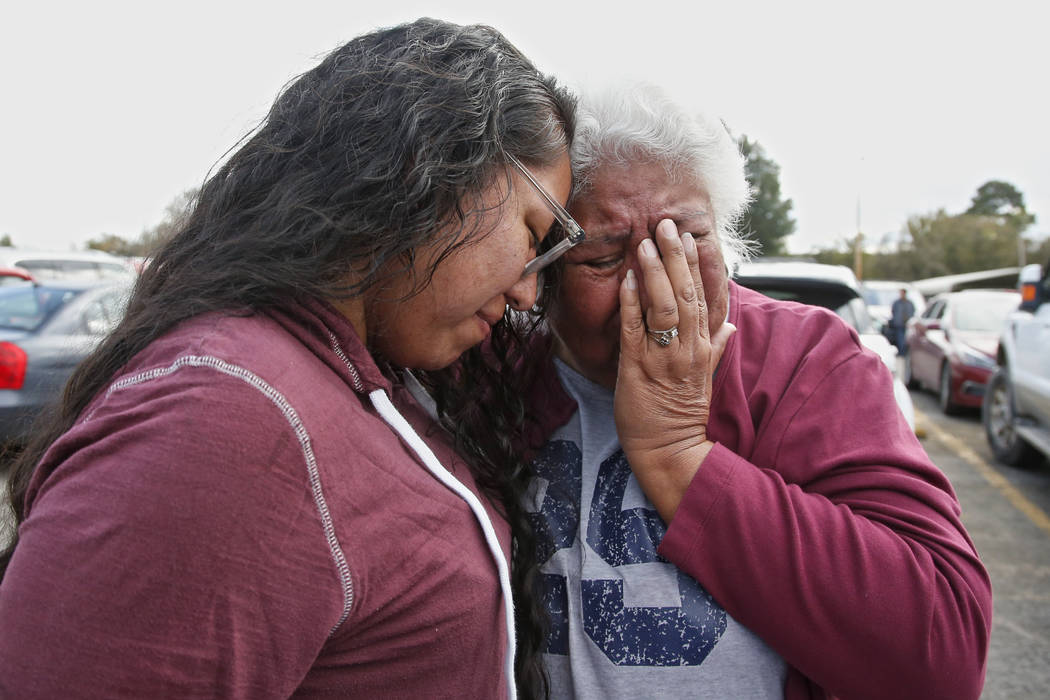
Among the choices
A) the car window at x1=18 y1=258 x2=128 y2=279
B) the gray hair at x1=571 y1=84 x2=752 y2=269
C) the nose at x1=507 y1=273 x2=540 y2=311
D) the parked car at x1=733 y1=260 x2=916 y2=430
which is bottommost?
the car window at x1=18 y1=258 x2=128 y2=279

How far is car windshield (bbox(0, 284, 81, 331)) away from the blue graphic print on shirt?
18.5ft

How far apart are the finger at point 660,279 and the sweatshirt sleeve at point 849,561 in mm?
275

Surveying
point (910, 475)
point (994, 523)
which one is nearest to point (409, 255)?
point (910, 475)

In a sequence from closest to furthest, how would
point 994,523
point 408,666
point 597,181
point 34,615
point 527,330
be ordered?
point 34,615 < point 408,666 < point 597,181 < point 527,330 < point 994,523

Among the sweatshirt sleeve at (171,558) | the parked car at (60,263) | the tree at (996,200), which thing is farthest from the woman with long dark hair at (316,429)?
the tree at (996,200)

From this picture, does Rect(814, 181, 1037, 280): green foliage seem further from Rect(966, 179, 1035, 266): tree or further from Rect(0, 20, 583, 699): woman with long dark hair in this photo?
Rect(0, 20, 583, 699): woman with long dark hair

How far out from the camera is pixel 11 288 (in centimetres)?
625

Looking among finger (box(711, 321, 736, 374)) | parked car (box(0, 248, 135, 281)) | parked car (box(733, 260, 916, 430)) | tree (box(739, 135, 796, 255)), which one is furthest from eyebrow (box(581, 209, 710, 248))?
tree (box(739, 135, 796, 255))

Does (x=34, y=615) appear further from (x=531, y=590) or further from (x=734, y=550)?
(x=734, y=550)

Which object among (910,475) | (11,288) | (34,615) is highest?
(34,615)

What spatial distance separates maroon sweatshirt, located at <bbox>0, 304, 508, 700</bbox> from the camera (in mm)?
763

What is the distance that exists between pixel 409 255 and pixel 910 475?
1009 mm

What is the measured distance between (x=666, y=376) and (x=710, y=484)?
→ 0.76 ft

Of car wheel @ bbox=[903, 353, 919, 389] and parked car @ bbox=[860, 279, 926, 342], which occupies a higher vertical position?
car wheel @ bbox=[903, 353, 919, 389]
